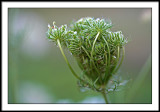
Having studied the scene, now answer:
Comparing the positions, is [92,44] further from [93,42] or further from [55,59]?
[55,59]

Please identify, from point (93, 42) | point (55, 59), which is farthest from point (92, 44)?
point (55, 59)

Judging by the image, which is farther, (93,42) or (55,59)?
(55,59)

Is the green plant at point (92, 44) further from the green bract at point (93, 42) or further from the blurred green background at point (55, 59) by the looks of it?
the blurred green background at point (55, 59)

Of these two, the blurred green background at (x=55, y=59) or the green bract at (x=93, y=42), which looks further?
the blurred green background at (x=55, y=59)

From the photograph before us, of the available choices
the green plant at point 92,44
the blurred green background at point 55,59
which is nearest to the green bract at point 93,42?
the green plant at point 92,44

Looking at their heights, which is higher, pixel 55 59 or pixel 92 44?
pixel 92 44

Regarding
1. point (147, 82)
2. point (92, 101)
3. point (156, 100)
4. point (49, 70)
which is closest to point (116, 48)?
point (156, 100)
